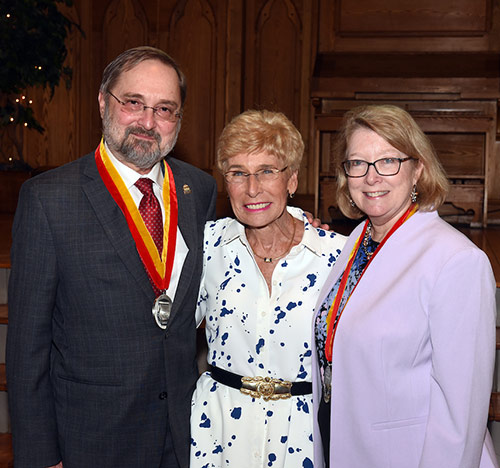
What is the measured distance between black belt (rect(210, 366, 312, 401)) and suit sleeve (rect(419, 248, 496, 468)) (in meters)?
0.49

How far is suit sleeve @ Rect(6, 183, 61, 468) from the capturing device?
1.66 metres

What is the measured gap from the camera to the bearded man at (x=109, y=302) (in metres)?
1.69

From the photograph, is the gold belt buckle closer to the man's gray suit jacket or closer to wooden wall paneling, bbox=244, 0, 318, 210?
the man's gray suit jacket

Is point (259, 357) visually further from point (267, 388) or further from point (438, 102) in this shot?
point (438, 102)

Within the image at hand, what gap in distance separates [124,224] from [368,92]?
4747 millimetres

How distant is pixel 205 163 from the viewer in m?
6.75

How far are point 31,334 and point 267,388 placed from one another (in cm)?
70

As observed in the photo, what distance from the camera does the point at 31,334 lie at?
1.69 meters

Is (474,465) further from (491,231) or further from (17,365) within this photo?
(491,231)

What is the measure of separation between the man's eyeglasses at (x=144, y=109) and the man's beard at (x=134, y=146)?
6 cm

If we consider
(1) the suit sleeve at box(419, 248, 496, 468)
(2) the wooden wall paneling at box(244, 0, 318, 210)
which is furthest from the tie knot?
(2) the wooden wall paneling at box(244, 0, 318, 210)

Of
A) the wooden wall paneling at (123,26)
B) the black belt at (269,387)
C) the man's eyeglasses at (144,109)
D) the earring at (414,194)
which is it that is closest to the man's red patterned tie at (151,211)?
the man's eyeglasses at (144,109)

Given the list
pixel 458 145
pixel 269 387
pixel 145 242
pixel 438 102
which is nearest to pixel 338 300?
pixel 269 387

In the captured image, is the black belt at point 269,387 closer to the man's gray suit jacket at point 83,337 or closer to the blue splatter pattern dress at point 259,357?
A: the blue splatter pattern dress at point 259,357
